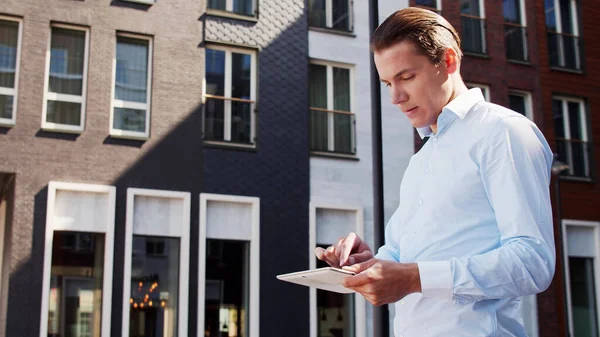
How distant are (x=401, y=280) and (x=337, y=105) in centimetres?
1921

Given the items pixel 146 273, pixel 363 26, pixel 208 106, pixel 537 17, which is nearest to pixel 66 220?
pixel 146 273

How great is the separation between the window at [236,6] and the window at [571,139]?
9347 millimetres

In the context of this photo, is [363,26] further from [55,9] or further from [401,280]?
[401,280]

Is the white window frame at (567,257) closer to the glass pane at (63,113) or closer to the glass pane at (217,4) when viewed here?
the glass pane at (217,4)

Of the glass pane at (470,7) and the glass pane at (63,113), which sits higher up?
the glass pane at (470,7)

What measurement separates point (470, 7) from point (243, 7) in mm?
7173

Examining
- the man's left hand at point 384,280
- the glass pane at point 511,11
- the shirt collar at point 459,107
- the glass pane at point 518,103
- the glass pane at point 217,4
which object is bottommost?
the man's left hand at point 384,280

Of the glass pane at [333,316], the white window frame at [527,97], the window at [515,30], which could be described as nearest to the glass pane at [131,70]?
the glass pane at [333,316]

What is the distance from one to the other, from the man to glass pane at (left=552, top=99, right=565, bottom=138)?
2259 centimetres

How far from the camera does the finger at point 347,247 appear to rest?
260 cm

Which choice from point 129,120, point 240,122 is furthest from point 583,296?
point 129,120

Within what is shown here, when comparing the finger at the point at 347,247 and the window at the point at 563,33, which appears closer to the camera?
the finger at the point at 347,247

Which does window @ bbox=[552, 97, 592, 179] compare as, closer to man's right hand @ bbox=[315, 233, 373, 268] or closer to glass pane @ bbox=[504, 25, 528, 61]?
glass pane @ bbox=[504, 25, 528, 61]

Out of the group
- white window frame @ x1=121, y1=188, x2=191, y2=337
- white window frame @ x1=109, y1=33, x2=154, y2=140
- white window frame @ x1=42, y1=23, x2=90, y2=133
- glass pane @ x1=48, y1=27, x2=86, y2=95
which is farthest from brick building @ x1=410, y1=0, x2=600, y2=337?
glass pane @ x1=48, y1=27, x2=86, y2=95
